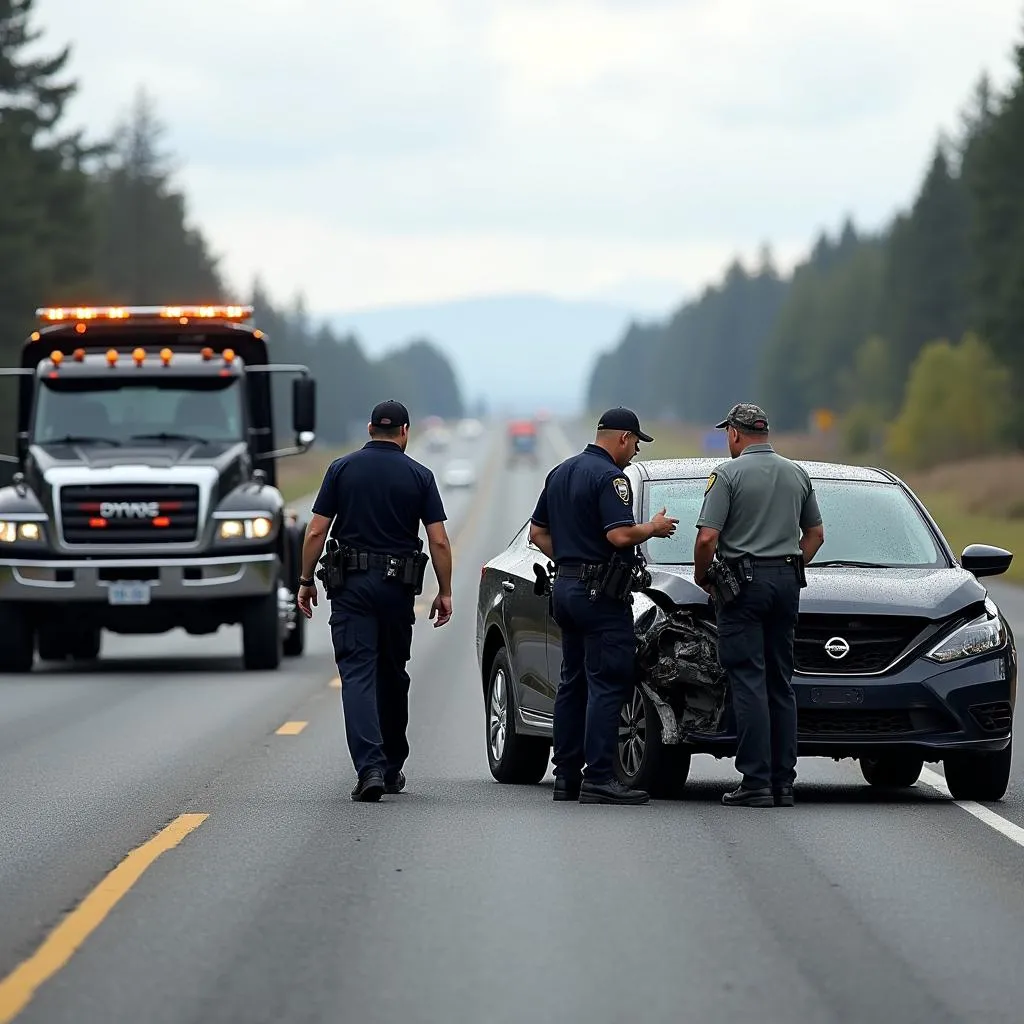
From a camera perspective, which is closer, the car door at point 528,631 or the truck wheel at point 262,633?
the car door at point 528,631

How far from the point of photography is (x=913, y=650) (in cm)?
1140

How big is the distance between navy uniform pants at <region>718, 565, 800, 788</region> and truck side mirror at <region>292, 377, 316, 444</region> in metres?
10.5

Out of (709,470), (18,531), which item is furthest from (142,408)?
(709,470)

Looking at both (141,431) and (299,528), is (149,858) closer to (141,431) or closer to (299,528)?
(141,431)

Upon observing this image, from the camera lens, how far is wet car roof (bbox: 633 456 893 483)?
41.2 ft

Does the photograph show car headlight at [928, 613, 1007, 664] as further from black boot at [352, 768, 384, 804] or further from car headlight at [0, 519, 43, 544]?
car headlight at [0, 519, 43, 544]

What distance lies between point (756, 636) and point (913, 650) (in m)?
0.77

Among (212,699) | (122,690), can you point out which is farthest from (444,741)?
(122,690)

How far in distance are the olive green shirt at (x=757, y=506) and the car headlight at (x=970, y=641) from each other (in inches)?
32.1

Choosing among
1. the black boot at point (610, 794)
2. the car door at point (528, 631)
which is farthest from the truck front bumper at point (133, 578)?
the black boot at point (610, 794)

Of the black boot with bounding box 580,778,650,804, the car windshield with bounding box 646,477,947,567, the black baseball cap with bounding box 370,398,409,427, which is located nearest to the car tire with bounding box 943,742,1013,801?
the car windshield with bounding box 646,477,947,567

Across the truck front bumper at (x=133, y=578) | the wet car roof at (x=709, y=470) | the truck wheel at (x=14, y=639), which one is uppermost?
the wet car roof at (x=709, y=470)

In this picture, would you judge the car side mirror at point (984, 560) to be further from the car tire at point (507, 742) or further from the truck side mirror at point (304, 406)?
the truck side mirror at point (304, 406)

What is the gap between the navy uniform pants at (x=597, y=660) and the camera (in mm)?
11305
